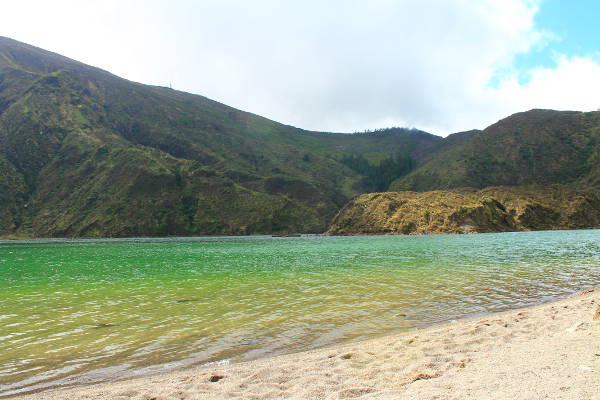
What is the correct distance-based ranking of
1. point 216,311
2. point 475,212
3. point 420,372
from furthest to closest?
point 475,212, point 216,311, point 420,372

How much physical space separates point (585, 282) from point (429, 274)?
876 centimetres

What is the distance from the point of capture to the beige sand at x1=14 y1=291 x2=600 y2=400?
626 centimetres

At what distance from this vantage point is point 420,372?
7.76m

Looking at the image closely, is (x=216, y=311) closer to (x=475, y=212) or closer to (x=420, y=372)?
→ (x=420, y=372)

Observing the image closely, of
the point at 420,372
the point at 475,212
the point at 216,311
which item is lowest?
the point at 216,311

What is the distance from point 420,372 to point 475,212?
130 meters

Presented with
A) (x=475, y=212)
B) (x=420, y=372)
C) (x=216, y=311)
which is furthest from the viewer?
(x=475, y=212)

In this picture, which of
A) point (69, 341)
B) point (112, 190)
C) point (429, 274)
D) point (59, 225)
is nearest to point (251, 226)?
point (112, 190)

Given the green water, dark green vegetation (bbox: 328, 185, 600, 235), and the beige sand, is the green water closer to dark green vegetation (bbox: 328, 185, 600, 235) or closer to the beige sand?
the beige sand

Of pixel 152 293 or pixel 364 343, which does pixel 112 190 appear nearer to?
pixel 152 293

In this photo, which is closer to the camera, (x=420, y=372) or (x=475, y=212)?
(x=420, y=372)

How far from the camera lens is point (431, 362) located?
852cm

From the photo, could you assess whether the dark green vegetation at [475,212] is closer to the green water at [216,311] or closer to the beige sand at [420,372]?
the green water at [216,311]

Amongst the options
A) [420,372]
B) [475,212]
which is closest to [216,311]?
[420,372]
